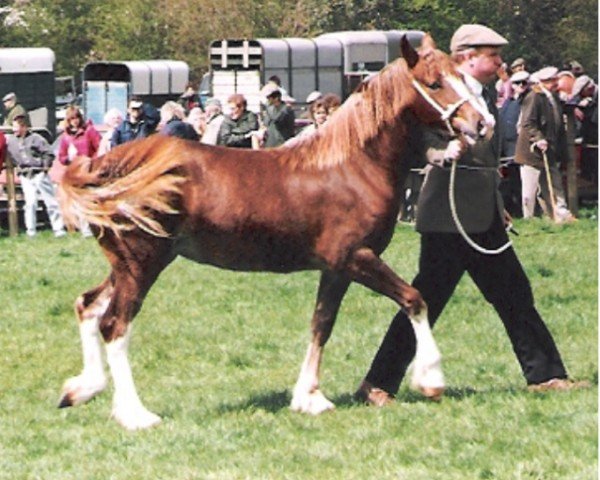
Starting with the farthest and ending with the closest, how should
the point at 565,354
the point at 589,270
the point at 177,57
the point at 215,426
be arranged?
the point at 177,57 < the point at 589,270 < the point at 565,354 < the point at 215,426

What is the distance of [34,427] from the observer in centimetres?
1046

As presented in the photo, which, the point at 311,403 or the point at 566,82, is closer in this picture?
the point at 311,403

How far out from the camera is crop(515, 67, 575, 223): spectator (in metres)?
23.9

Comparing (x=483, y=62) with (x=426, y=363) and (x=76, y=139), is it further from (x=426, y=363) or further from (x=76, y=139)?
(x=76, y=139)

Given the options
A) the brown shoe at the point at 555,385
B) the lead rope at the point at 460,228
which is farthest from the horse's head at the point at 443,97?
the brown shoe at the point at 555,385

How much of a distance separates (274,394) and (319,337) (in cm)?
70

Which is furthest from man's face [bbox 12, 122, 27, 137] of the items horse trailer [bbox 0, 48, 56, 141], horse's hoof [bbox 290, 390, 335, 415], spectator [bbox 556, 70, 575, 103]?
horse's hoof [bbox 290, 390, 335, 415]

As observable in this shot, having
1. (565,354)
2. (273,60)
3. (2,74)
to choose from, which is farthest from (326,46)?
(565,354)

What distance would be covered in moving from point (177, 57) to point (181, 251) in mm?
55738

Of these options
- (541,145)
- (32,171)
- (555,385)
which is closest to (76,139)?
(32,171)

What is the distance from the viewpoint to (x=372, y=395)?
35.4 ft

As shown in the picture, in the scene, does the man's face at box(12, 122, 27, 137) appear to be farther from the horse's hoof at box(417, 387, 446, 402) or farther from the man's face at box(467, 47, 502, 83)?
the horse's hoof at box(417, 387, 446, 402)

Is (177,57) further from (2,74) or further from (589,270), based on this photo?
(589,270)

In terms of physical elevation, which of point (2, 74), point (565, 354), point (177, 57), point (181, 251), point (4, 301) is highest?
point (181, 251)
